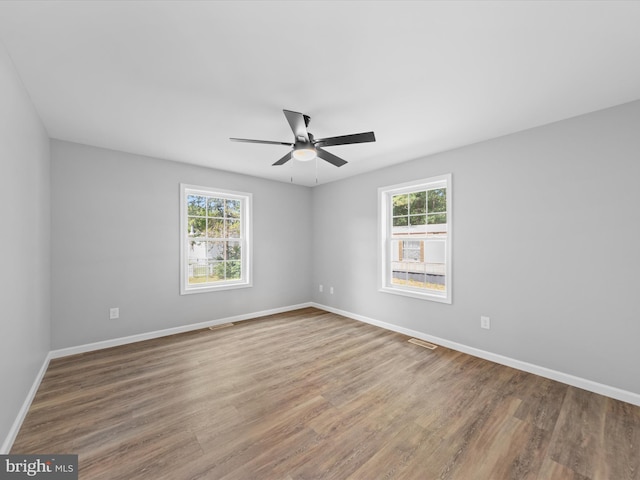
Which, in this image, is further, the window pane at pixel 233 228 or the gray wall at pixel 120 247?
the window pane at pixel 233 228

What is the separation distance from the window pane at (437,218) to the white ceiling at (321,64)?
1.08 meters

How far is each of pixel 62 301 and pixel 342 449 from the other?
354 centimetres

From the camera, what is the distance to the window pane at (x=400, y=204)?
4.11 meters

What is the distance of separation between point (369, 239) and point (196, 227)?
2.85 meters

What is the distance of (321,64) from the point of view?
186cm

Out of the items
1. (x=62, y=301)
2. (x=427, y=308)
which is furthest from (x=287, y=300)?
(x=62, y=301)

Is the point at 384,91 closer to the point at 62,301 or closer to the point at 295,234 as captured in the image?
the point at 295,234

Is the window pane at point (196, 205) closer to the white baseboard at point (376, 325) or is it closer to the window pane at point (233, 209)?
the window pane at point (233, 209)

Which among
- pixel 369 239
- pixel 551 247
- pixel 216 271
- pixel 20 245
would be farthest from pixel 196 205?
pixel 551 247

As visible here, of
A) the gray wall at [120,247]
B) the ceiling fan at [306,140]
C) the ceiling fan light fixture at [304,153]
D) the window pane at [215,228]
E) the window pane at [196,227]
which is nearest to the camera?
the ceiling fan at [306,140]

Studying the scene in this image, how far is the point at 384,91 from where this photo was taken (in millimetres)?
2178

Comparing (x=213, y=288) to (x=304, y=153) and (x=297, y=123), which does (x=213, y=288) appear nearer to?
(x=304, y=153)

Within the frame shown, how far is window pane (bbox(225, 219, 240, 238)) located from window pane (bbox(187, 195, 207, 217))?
1.51 ft

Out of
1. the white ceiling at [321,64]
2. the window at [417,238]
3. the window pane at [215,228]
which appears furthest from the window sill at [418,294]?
the window pane at [215,228]
